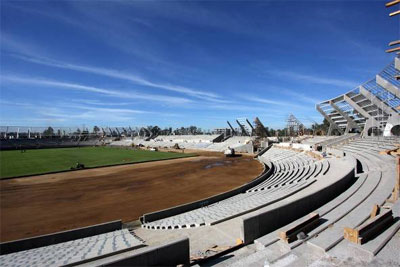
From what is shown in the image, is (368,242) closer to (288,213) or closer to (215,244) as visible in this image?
(288,213)

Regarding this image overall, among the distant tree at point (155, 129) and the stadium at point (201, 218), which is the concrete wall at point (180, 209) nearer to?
the stadium at point (201, 218)

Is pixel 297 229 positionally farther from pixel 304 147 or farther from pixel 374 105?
pixel 374 105

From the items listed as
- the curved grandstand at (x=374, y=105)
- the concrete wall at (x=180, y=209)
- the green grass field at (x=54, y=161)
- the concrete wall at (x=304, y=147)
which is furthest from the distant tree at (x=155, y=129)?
the concrete wall at (x=180, y=209)

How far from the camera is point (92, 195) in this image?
2103cm

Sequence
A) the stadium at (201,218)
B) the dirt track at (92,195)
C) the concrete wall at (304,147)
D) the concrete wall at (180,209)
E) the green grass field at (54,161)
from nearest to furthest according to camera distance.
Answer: the stadium at (201,218) → the concrete wall at (180,209) → the dirt track at (92,195) → the green grass field at (54,161) → the concrete wall at (304,147)

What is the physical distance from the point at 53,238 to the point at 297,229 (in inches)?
445

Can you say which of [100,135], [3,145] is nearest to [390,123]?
[3,145]

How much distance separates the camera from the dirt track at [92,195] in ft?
49.6

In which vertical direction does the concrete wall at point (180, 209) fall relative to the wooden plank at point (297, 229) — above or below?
below

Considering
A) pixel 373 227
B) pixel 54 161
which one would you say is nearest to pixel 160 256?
pixel 373 227

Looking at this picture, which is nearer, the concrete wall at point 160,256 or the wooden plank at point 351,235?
the concrete wall at point 160,256

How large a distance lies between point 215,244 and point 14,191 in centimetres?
2493

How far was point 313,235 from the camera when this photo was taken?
20.0 ft

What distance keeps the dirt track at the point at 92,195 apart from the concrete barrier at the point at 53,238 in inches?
113
